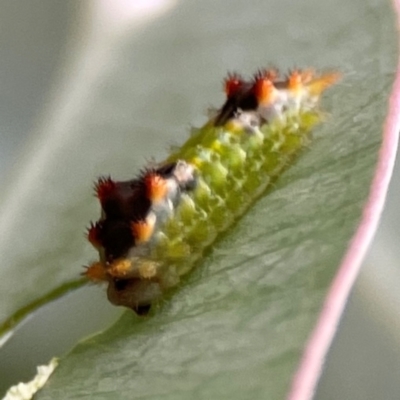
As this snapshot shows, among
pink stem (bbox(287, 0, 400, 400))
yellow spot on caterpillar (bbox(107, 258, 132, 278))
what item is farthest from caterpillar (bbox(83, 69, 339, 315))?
pink stem (bbox(287, 0, 400, 400))

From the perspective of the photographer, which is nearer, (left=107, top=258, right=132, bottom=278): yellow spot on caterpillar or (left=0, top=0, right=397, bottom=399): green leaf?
(left=0, top=0, right=397, bottom=399): green leaf

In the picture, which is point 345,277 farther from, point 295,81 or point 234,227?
point 295,81

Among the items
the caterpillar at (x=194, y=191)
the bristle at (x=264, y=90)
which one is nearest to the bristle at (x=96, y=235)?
the caterpillar at (x=194, y=191)

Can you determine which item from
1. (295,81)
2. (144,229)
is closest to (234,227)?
(144,229)

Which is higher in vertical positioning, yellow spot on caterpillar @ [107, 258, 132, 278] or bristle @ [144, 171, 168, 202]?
bristle @ [144, 171, 168, 202]

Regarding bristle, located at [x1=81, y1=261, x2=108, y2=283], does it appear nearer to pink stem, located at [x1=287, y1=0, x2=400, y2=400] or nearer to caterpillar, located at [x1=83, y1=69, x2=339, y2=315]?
caterpillar, located at [x1=83, y1=69, x2=339, y2=315]

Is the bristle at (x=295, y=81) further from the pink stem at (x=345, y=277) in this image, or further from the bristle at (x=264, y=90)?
the pink stem at (x=345, y=277)

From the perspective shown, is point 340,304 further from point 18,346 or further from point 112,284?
point 18,346
